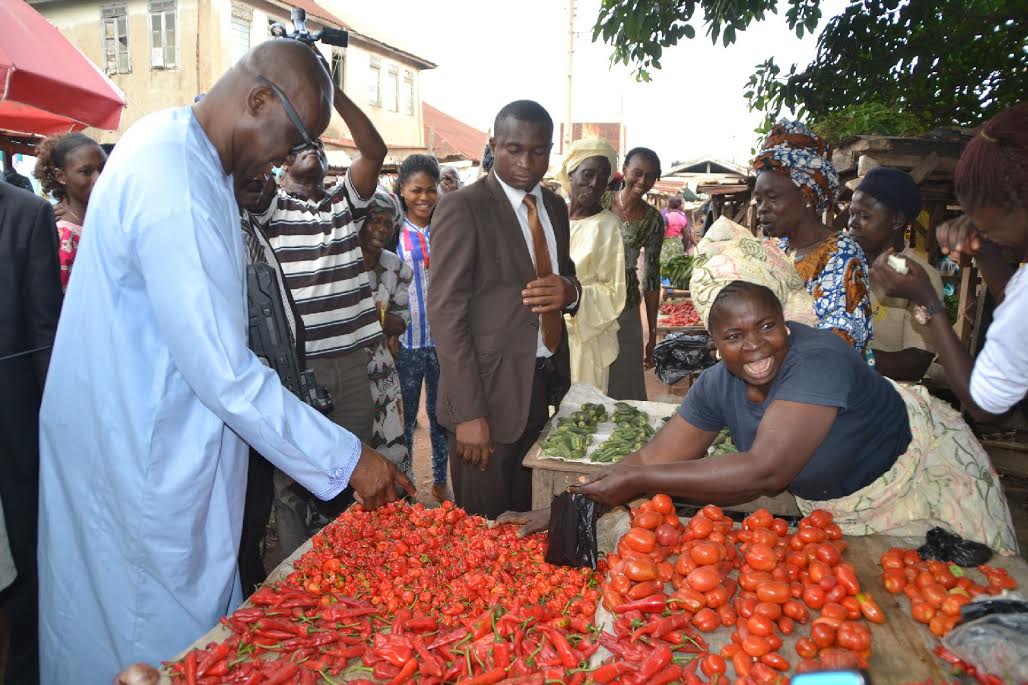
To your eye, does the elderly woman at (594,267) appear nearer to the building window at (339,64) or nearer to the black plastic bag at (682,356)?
the black plastic bag at (682,356)

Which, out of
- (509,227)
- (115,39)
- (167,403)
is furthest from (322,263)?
(115,39)

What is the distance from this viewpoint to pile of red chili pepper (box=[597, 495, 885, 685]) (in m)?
1.84

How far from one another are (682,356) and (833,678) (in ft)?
16.7

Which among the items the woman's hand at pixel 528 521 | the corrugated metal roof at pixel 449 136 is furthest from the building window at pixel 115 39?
the woman's hand at pixel 528 521

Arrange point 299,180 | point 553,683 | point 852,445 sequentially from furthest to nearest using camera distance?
1. point 299,180
2. point 852,445
3. point 553,683

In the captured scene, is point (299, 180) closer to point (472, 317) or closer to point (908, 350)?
point (472, 317)

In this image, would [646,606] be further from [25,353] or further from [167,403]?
[25,353]

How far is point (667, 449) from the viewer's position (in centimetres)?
296

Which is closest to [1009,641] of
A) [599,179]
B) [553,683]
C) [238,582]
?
[553,683]

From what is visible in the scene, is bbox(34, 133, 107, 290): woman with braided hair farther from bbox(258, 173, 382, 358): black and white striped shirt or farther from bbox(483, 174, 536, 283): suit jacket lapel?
bbox(483, 174, 536, 283): suit jacket lapel

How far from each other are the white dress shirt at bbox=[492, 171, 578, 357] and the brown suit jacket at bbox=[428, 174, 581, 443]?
41mm

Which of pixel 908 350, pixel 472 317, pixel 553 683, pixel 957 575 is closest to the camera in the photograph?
pixel 553 683

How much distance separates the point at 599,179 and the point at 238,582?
3.96m

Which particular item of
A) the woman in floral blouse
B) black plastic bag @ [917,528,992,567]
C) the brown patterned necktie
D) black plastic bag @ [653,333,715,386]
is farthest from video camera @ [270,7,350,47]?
black plastic bag @ [653,333,715,386]
